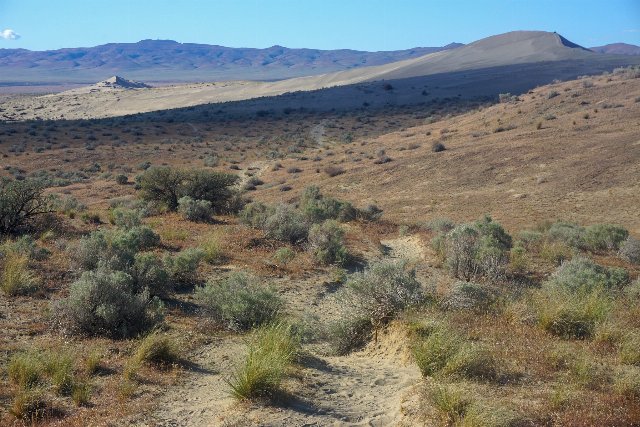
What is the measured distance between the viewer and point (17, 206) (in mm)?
13094

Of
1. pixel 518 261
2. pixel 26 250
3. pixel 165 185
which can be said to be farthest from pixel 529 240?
pixel 26 250

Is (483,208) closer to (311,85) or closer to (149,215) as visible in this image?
(149,215)

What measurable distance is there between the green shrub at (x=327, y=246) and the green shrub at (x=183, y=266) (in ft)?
9.86

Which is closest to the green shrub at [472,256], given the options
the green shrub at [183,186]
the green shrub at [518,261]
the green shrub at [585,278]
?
the green shrub at [518,261]

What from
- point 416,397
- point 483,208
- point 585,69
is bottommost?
point 483,208

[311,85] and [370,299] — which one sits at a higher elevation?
[311,85]

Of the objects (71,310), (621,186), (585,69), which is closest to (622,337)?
(71,310)

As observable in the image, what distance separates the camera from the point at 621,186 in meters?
23.9

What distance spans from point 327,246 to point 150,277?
475 centimetres

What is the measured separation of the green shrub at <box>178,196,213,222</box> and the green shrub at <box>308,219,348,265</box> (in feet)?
14.3

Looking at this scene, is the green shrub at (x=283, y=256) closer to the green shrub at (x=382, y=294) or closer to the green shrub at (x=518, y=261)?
the green shrub at (x=382, y=294)

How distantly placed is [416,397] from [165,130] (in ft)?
172

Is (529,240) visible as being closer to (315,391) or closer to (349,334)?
(349,334)

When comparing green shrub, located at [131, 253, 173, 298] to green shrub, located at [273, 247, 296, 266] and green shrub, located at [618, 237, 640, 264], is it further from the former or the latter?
green shrub, located at [618, 237, 640, 264]
